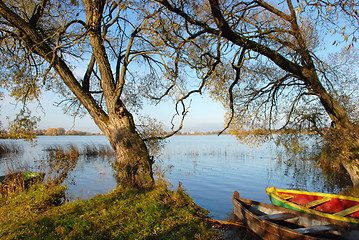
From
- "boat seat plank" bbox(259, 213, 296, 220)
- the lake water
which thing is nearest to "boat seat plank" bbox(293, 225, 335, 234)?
"boat seat plank" bbox(259, 213, 296, 220)

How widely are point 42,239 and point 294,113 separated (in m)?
11.3

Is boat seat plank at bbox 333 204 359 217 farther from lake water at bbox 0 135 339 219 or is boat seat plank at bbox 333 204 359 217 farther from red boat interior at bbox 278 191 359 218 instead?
lake water at bbox 0 135 339 219

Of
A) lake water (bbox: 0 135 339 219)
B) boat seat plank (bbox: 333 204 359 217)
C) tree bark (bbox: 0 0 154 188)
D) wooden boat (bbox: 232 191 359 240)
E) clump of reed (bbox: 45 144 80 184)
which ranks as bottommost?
lake water (bbox: 0 135 339 219)

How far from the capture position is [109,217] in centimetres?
569

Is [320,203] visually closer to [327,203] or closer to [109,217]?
[327,203]

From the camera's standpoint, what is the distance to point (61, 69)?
8.14 m

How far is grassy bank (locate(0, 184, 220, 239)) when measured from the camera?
195 inches

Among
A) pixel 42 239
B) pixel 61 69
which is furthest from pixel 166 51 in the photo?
pixel 42 239

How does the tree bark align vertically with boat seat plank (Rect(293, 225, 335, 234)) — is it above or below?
above

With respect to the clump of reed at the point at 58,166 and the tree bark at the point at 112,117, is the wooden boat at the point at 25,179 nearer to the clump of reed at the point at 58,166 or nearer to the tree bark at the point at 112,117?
the clump of reed at the point at 58,166

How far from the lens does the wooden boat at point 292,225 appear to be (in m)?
5.21

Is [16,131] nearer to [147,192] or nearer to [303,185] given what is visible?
[147,192]

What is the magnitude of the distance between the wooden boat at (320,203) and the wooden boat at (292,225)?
0.97ft

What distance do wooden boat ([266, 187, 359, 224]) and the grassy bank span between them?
275 centimetres
